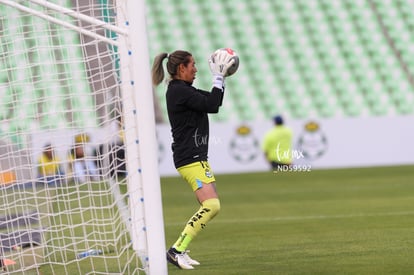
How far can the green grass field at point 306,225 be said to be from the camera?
8125 millimetres

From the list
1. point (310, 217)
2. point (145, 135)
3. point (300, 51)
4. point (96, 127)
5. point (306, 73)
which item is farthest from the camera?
point (300, 51)

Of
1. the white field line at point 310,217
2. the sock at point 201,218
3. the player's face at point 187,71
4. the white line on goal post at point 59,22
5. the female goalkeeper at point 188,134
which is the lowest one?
the white field line at point 310,217

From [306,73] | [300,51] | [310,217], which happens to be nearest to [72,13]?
[310,217]

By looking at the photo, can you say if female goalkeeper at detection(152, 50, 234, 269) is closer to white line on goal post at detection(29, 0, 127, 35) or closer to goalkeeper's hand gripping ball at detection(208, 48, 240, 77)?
goalkeeper's hand gripping ball at detection(208, 48, 240, 77)

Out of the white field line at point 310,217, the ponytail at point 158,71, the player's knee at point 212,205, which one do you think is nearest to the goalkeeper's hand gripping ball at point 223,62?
the ponytail at point 158,71

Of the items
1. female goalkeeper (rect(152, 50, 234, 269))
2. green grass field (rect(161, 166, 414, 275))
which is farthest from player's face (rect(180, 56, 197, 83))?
green grass field (rect(161, 166, 414, 275))

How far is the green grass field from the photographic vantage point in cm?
812

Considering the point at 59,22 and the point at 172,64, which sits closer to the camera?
the point at 59,22

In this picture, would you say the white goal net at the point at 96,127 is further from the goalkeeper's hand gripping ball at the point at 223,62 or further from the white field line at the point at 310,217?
the white field line at the point at 310,217

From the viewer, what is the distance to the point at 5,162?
29.8 feet

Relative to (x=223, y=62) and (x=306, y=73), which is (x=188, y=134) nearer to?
(x=223, y=62)

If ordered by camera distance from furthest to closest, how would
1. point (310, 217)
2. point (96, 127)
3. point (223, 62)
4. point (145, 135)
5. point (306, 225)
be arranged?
1. point (310, 217)
2. point (306, 225)
3. point (96, 127)
4. point (223, 62)
5. point (145, 135)

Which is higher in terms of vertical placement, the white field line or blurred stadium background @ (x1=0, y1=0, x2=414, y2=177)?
blurred stadium background @ (x1=0, y1=0, x2=414, y2=177)

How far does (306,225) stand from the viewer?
1159 centimetres
